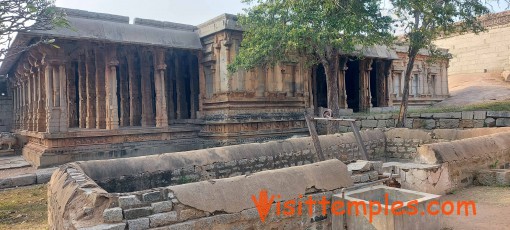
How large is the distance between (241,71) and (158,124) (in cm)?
376

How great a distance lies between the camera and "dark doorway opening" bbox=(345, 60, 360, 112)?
20.0 metres

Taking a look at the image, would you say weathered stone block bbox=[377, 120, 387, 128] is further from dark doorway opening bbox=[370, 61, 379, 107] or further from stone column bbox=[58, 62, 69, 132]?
stone column bbox=[58, 62, 69, 132]

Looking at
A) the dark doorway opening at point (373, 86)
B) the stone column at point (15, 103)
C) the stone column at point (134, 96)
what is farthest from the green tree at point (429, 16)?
the stone column at point (15, 103)

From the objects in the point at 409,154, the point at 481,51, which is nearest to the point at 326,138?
the point at 409,154

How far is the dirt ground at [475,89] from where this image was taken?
20.5 metres

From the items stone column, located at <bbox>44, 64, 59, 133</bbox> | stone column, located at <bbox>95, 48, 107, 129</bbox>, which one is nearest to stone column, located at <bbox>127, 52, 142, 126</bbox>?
stone column, located at <bbox>95, 48, 107, 129</bbox>

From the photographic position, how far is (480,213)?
232 inches

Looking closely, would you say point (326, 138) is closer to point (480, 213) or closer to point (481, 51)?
point (480, 213)

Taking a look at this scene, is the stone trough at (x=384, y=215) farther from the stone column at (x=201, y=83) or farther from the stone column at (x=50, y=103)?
the stone column at (x=201, y=83)

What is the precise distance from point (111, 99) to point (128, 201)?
9985 millimetres

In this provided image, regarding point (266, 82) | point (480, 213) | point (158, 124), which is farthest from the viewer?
point (266, 82)

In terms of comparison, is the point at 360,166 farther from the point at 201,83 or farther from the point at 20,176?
the point at 201,83

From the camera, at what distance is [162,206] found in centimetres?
371

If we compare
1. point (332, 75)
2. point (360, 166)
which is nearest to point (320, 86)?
point (332, 75)
